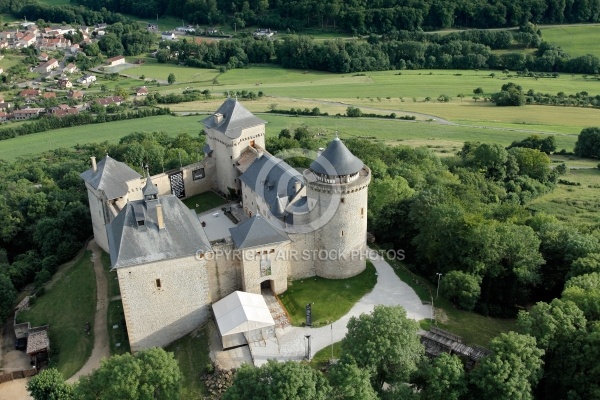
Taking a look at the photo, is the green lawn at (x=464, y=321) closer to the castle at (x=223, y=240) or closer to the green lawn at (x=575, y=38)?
the castle at (x=223, y=240)

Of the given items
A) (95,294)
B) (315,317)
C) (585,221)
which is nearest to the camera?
(315,317)

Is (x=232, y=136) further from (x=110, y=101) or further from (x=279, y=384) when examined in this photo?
(x=110, y=101)

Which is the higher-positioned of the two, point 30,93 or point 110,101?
point 30,93

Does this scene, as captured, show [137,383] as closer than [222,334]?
Yes

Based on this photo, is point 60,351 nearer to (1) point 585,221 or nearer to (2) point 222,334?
(2) point 222,334

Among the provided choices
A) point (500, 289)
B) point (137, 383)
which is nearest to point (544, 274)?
point (500, 289)

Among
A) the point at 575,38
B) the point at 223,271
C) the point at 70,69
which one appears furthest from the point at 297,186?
the point at 575,38

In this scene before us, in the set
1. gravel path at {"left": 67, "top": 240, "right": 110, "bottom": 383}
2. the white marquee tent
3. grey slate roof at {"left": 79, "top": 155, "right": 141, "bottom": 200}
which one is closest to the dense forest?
grey slate roof at {"left": 79, "top": 155, "right": 141, "bottom": 200}
